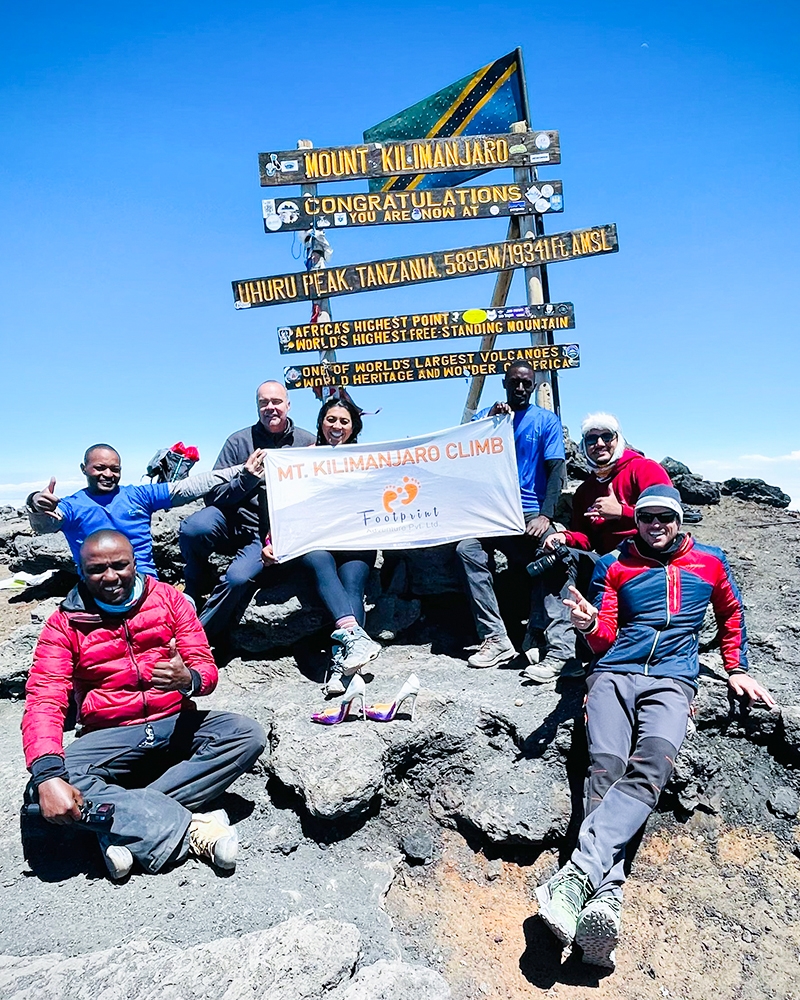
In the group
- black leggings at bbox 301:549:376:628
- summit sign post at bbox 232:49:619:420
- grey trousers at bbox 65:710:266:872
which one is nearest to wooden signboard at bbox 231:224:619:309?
summit sign post at bbox 232:49:619:420

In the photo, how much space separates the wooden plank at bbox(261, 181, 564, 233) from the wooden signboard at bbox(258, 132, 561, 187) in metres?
0.35

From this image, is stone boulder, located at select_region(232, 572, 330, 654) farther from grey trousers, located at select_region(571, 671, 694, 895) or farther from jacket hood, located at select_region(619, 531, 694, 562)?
jacket hood, located at select_region(619, 531, 694, 562)

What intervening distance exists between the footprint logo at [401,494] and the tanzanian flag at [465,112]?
501 cm

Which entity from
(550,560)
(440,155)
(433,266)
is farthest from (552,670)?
(440,155)

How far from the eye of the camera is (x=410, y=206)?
905 cm

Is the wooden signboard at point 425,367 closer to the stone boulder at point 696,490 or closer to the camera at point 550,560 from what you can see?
the stone boulder at point 696,490

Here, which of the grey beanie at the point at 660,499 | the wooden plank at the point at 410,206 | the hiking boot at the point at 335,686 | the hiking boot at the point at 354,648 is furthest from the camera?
the wooden plank at the point at 410,206

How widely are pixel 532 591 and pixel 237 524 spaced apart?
2.83 metres

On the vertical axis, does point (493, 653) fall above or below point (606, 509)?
below

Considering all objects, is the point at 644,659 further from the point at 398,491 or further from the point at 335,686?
the point at 398,491

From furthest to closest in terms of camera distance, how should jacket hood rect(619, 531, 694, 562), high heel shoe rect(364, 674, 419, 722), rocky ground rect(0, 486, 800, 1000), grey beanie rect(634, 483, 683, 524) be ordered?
high heel shoe rect(364, 674, 419, 722) < jacket hood rect(619, 531, 694, 562) < grey beanie rect(634, 483, 683, 524) < rocky ground rect(0, 486, 800, 1000)

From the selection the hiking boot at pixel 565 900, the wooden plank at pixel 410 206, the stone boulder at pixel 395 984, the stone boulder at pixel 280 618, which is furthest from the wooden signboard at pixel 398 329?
the stone boulder at pixel 395 984

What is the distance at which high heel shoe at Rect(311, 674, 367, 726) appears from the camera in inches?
194

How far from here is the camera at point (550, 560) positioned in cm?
559
